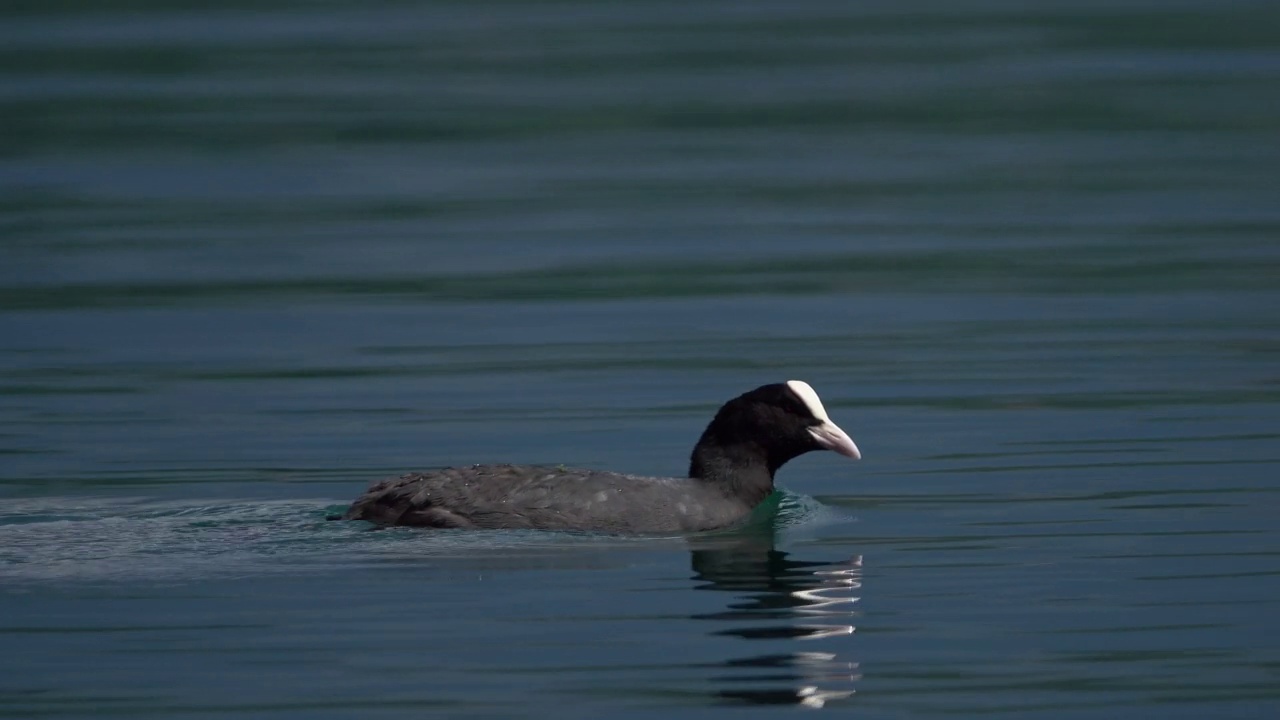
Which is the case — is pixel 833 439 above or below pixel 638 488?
above

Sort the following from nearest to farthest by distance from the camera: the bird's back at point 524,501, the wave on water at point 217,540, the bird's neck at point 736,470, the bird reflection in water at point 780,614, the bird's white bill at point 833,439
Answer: the bird reflection in water at point 780,614, the wave on water at point 217,540, the bird's back at point 524,501, the bird's white bill at point 833,439, the bird's neck at point 736,470

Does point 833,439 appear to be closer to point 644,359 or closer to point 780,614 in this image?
point 780,614

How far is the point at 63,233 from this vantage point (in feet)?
65.3

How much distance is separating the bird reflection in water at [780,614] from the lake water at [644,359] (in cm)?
3

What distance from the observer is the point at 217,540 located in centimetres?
1108

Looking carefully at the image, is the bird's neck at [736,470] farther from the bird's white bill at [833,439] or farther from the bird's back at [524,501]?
the bird's back at [524,501]

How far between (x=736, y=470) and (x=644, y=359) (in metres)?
3.42

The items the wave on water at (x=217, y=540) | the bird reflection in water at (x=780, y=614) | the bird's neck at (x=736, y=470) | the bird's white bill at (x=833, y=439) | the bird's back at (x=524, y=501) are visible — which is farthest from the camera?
the bird's neck at (x=736, y=470)

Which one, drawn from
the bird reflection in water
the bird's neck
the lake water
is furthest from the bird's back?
the bird's neck

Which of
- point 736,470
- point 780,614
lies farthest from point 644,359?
point 780,614

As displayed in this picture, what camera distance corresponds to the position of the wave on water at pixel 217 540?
10.6 meters

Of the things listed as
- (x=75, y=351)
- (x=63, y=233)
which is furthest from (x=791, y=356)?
(x=63, y=233)

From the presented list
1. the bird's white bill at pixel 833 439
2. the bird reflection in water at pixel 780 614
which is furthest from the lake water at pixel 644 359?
the bird's white bill at pixel 833 439

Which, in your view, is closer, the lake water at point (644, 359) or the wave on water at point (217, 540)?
the lake water at point (644, 359)
